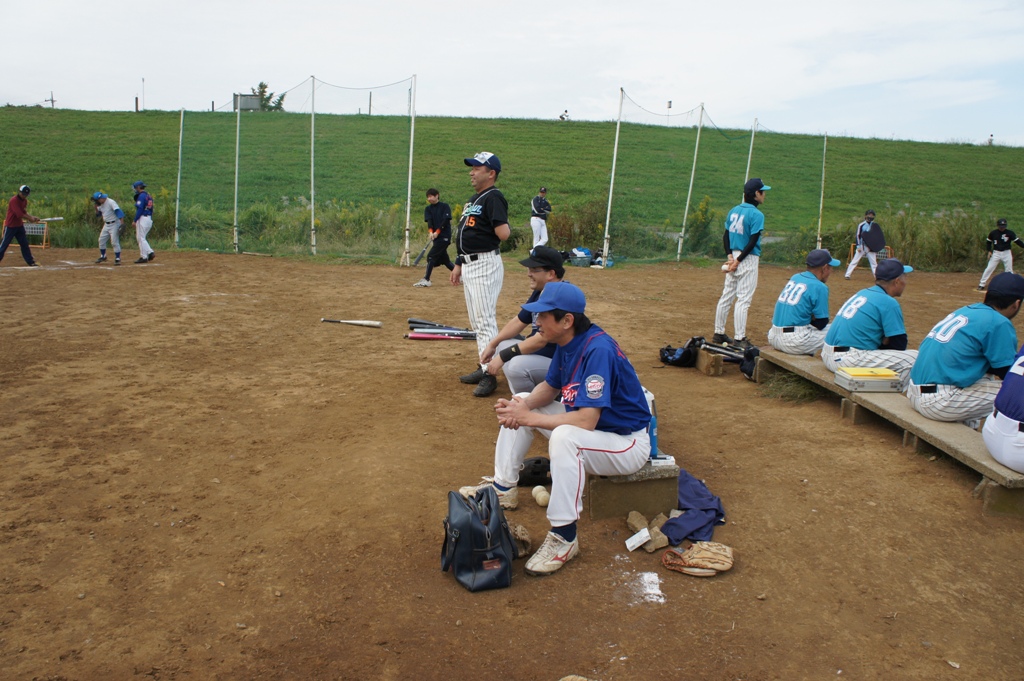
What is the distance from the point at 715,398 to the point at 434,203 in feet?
25.7

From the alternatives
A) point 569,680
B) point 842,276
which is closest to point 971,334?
point 569,680

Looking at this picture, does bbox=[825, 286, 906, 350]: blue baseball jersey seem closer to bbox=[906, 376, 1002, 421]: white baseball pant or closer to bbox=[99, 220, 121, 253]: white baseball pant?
bbox=[906, 376, 1002, 421]: white baseball pant

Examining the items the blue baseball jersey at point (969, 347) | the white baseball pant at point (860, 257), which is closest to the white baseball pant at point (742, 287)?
the blue baseball jersey at point (969, 347)

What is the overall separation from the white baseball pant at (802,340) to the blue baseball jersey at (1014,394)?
2.96 meters

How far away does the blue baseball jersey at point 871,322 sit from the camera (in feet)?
20.9

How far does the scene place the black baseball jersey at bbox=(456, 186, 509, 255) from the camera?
6891 millimetres

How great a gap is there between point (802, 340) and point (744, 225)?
6.20ft

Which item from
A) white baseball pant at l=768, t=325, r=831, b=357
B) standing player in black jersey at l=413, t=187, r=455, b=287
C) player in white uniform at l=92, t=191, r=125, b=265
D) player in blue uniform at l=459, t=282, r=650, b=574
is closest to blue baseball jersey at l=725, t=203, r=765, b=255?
white baseball pant at l=768, t=325, r=831, b=357

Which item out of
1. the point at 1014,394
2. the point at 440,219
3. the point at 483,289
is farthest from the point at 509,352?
the point at 440,219

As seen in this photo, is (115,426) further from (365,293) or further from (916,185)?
(916,185)

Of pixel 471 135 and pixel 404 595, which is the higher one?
pixel 471 135

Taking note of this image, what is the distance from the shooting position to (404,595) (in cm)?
371

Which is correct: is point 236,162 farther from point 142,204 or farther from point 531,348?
point 531,348

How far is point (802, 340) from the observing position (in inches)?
290
